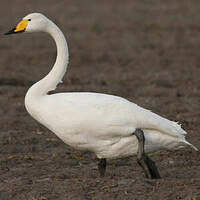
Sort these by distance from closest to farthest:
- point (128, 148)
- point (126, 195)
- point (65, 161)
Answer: point (126, 195) < point (128, 148) < point (65, 161)

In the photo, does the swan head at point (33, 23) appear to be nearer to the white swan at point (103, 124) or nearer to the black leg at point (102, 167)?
the white swan at point (103, 124)

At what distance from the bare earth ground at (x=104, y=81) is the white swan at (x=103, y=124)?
325mm

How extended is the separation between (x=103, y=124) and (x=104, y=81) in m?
6.03

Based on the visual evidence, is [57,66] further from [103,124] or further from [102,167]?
[102,167]

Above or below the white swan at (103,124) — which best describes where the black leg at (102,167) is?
below

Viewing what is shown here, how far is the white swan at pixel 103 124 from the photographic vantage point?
5867 mm

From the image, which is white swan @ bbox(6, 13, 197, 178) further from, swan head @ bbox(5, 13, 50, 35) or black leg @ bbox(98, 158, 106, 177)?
swan head @ bbox(5, 13, 50, 35)

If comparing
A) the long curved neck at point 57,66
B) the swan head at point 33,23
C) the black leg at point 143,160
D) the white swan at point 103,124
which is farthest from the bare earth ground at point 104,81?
the swan head at point 33,23

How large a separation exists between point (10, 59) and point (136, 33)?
4.33m

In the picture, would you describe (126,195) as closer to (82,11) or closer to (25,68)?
(25,68)

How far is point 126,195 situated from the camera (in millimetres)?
5516

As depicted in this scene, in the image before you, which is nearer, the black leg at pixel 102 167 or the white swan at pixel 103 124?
the white swan at pixel 103 124

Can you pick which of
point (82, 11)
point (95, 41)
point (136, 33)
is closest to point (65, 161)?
point (95, 41)

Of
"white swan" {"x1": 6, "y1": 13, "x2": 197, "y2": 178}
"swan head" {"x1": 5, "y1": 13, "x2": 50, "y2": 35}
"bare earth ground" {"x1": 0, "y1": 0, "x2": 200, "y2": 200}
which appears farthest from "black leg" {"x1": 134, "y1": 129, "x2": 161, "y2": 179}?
"swan head" {"x1": 5, "y1": 13, "x2": 50, "y2": 35}
